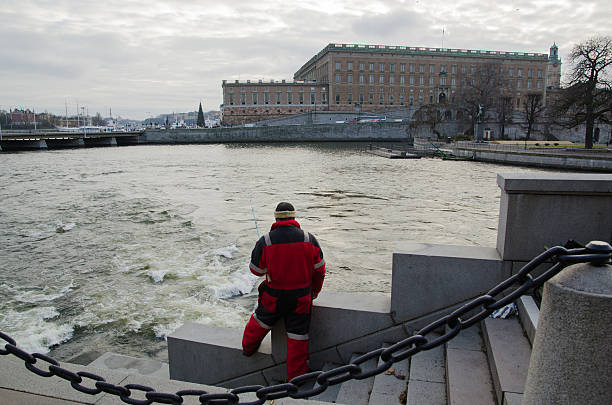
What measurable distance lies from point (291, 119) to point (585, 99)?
70.3m

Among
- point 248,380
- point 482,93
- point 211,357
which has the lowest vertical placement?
point 248,380

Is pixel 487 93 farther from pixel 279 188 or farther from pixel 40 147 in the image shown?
pixel 40 147

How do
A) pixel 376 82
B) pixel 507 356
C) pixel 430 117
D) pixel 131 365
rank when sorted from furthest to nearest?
pixel 376 82 < pixel 430 117 < pixel 131 365 < pixel 507 356

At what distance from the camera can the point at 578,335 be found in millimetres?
1896

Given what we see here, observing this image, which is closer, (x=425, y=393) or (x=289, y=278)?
(x=425, y=393)

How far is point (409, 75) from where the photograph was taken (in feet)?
366

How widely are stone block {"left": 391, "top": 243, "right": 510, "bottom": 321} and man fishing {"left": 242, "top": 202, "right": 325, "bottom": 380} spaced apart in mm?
843

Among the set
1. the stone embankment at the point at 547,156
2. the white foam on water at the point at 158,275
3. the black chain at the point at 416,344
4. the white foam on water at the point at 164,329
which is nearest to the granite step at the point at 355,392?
the black chain at the point at 416,344

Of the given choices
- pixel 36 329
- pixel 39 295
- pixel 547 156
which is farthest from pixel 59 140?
pixel 36 329

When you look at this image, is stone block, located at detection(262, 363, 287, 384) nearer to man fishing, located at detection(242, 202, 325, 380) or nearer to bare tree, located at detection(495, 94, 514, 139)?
man fishing, located at detection(242, 202, 325, 380)

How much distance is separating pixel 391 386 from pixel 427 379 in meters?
0.33

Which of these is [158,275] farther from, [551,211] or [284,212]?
[551,211]

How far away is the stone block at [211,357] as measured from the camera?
15.1 feet

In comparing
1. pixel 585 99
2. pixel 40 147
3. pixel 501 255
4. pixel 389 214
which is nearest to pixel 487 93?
pixel 585 99
